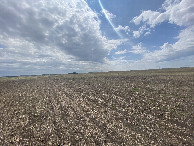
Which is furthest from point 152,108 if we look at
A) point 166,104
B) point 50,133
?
point 50,133

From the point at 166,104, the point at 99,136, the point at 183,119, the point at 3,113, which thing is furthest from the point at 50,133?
the point at 166,104

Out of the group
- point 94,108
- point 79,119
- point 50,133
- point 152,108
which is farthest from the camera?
point 94,108

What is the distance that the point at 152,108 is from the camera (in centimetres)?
1959

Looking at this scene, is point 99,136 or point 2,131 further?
point 2,131

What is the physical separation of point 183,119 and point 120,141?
9.04m

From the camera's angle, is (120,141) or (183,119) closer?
(120,141)

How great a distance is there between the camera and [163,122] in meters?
15.5

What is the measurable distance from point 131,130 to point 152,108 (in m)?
7.08

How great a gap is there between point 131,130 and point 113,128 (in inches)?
78.7

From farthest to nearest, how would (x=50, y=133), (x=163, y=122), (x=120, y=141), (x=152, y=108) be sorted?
1. (x=152, y=108)
2. (x=163, y=122)
3. (x=50, y=133)
4. (x=120, y=141)

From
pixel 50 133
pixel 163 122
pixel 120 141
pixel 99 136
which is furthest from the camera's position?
pixel 163 122

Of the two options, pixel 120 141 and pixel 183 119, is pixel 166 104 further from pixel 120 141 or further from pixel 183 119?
pixel 120 141

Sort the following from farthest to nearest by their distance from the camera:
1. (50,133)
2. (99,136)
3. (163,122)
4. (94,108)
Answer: (94,108) < (163,122) < (50,133) < (99,136)

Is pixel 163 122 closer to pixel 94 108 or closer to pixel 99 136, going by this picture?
pixel 99 136
